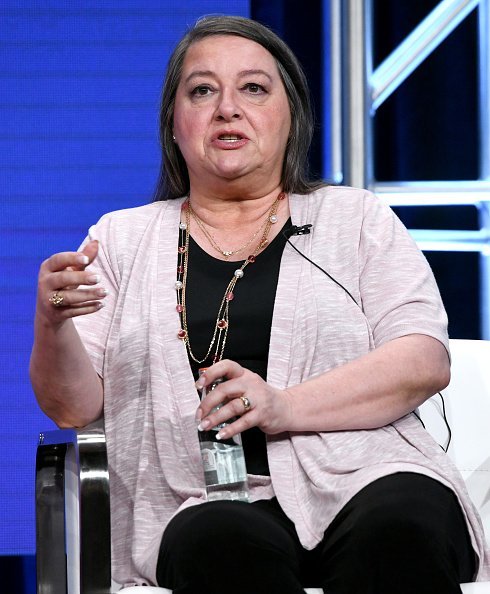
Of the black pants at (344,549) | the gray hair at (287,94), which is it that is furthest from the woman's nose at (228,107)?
the black pants at (344,549)

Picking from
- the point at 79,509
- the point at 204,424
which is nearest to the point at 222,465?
the point at 204,424

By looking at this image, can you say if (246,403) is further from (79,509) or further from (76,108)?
(76,108)

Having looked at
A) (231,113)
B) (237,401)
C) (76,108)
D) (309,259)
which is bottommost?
(237,401)

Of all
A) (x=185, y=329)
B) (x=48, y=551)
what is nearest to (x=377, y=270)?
(x=185, y=329)

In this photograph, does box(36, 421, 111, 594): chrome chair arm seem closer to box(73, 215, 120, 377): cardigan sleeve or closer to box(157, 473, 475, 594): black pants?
box(157, 473, 475, 594): black pants

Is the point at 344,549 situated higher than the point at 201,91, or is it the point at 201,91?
the point at 201,91

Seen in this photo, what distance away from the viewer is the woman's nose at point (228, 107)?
2189 millimetres

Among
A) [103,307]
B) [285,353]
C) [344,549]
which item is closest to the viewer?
[344,549]

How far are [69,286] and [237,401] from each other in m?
0.33

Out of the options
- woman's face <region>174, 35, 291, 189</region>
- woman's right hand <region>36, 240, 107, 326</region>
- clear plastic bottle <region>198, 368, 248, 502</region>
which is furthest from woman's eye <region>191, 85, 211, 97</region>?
clear plastic bottle <region>198, 368, 248, 502</region>

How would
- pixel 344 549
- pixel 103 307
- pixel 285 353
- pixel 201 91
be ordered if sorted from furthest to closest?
pixel 201 91 → pixel 103 307 → pixel 285 353 → pixel 344 549

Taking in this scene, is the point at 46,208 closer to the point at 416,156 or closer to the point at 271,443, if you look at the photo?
the point at 416,156

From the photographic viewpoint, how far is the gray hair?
7.55ft

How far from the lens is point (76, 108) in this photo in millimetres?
3320
